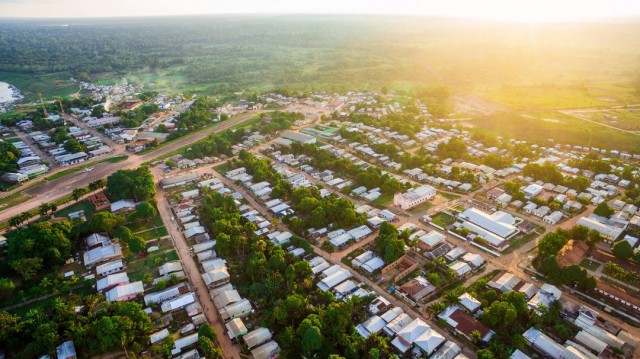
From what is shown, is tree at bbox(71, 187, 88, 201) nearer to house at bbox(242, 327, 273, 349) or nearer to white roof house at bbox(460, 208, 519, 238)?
house at bbox(242, 327, 273, 349)

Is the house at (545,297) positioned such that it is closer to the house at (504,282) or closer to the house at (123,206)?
the house at (504,282)

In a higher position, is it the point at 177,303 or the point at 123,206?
the point at 123,206

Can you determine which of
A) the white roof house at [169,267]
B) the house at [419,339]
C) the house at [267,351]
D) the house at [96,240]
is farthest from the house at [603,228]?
the house at [96,240]

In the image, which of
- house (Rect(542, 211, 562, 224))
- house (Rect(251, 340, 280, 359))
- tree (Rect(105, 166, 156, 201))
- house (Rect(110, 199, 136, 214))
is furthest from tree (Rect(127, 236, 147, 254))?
house (Rect(542, 211, 562, 224))

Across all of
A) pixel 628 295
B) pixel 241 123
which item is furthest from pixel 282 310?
pixel 241 123

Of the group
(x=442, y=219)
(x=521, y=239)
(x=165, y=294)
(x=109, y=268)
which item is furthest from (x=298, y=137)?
(x=165, y=294)

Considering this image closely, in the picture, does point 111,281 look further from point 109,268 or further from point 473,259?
point 473,259
